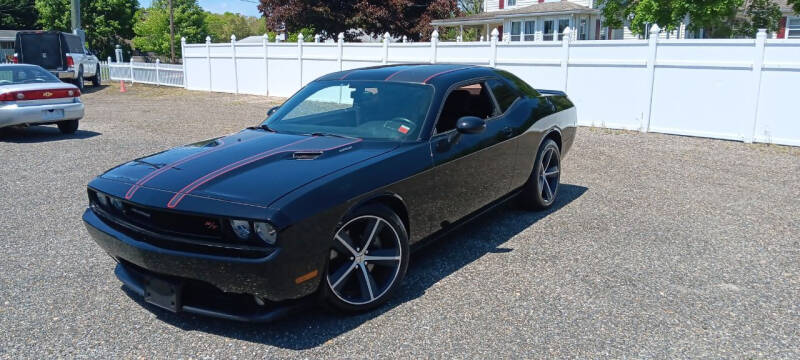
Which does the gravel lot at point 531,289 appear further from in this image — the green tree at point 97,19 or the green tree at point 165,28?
the green tree at point 165,28

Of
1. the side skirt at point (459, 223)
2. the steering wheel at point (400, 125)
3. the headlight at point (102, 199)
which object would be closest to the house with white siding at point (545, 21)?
the side skirt at point (459, 223)

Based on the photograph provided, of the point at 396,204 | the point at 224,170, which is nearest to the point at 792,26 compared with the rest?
the point at 396,204

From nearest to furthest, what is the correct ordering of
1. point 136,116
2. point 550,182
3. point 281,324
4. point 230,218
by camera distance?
point 230,218 → point 281,324 → point 550,182 → point 136,116

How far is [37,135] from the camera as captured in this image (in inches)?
483

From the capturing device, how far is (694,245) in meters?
5.31

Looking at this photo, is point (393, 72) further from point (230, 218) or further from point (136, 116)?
point (136, 116)

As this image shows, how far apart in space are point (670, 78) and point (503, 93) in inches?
283

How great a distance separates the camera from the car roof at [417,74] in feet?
16.4

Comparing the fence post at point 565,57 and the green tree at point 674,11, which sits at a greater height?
the green tree at point 674,11

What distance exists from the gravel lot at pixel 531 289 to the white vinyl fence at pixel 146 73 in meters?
19.1

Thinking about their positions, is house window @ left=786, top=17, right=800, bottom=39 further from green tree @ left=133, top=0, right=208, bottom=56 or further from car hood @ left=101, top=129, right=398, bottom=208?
green tree @ left=133, top=0, right=208, bottom=56

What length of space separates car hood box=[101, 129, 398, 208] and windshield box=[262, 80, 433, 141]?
198 mm

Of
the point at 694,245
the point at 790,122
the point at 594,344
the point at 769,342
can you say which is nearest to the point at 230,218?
the point at 594,344

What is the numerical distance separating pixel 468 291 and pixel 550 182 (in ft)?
8.29
